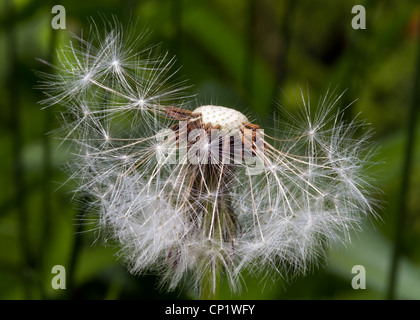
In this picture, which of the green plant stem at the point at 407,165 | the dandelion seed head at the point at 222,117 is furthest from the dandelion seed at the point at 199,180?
the green plant stem at the point at 407,165

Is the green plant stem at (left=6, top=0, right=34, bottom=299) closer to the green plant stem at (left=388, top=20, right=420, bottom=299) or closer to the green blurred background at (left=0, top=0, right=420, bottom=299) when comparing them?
the green blurred background at (left=0, top=0, right=420, bottom=299)

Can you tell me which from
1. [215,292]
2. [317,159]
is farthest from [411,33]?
[215,292]

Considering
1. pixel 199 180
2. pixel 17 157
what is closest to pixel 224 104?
pixel 17 157

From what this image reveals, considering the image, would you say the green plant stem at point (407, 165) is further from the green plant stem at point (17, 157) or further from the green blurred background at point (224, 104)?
the green plant stem at point (17, 157)

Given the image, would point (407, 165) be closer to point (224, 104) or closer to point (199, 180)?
point (199, 180)

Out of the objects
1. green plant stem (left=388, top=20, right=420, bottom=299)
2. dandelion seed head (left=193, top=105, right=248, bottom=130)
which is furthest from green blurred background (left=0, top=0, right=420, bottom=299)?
dandelion seed head (left=193, top=105, right=248, bottom=130)
